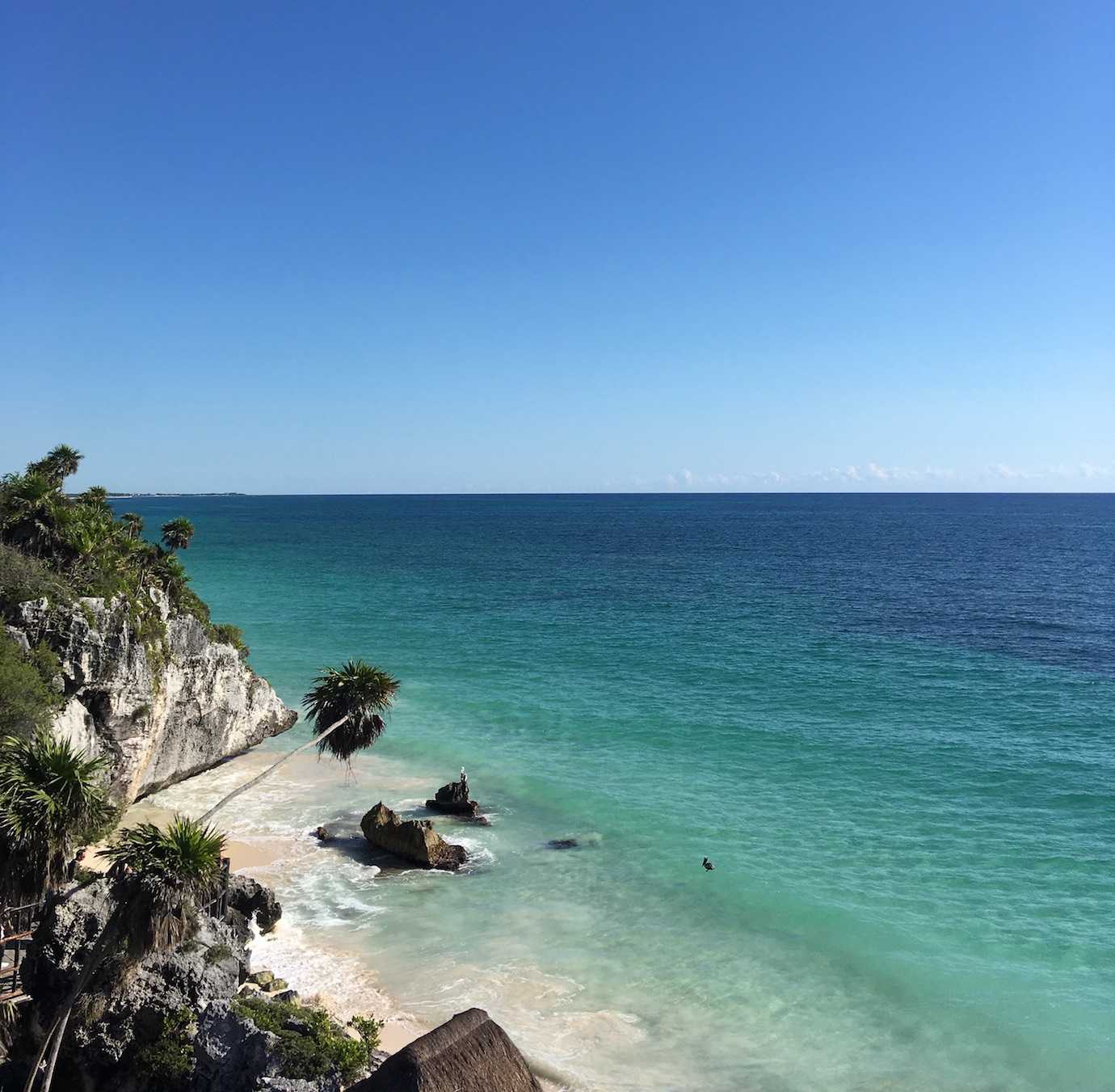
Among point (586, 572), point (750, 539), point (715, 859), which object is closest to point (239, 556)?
point (586, 572)

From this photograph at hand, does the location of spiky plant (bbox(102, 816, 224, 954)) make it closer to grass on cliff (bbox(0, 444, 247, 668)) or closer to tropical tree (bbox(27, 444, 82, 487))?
grass on cliff (bbox(0, 444, 247, 668))

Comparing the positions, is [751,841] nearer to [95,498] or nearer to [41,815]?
[41,815]

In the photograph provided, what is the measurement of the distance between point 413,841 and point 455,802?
4.69m

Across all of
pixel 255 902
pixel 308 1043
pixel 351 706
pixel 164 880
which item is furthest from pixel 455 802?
pixel 164 880

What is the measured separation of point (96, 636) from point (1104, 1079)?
35.6m

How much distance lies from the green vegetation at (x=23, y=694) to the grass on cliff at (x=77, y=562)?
2.34 metres

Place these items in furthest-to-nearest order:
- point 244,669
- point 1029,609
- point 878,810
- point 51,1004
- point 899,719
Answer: point 1029,609 < point 899,719 < point 244,669 < point 878,810 < point 51,1004

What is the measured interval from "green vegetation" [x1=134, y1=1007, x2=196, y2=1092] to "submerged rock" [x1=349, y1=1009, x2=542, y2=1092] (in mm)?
5796

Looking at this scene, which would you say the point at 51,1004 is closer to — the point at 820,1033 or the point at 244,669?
the point at 820,1033

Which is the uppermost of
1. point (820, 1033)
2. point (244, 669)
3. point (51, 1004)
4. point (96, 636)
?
point (96, 636)

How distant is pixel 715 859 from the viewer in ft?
106

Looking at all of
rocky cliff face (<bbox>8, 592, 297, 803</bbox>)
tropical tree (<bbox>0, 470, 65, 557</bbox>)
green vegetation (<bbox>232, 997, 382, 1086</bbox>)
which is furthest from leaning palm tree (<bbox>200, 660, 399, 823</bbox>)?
tropical tree (<bbox>0, 470, 65, 557</bbox>)

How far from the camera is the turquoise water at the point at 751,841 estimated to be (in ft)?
75.2

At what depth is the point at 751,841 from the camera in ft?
110
